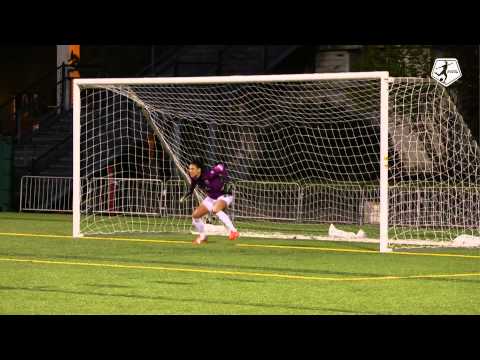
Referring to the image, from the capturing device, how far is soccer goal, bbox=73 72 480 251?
24.1 metres

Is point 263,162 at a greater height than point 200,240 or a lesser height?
greater

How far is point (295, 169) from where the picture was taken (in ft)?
94.8

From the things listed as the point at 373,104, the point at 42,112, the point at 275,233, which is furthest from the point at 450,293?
the point at 42,112

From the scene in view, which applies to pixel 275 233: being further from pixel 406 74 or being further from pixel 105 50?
pixel 105 50

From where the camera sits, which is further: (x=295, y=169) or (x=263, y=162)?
(x=263, y=162)

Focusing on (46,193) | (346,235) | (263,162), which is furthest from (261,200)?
(46,193)

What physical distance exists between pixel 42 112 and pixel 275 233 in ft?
55.2

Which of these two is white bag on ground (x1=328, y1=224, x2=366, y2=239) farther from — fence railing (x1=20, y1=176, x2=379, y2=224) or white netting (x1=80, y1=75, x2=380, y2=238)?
fence railing (x1=20, y1=176, x2=379, y2=224)

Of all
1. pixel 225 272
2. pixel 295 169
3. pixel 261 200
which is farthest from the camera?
pixel 295 169

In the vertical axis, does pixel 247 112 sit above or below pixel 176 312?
above

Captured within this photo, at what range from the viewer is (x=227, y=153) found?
28.8m

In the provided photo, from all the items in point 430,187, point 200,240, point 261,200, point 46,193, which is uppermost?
point 430,187

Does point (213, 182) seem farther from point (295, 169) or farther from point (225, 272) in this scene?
point (295, 169)

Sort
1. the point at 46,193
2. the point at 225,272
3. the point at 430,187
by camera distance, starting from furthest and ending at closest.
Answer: the point at 46,193
the point at 430,187
the point at 225,272
